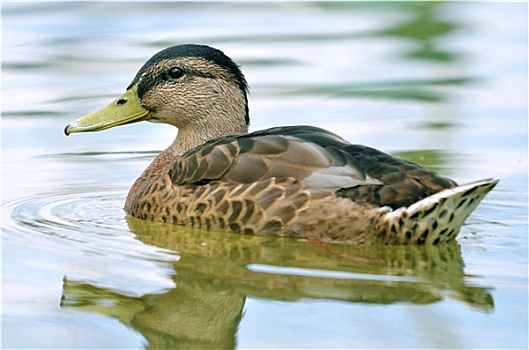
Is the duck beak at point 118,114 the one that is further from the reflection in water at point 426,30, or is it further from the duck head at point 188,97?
the reflection in water at point 426,30

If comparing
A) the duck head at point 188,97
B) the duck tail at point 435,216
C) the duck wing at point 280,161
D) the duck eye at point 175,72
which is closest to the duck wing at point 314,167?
the duck wing at point 280,161

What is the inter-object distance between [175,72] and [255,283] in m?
3.02

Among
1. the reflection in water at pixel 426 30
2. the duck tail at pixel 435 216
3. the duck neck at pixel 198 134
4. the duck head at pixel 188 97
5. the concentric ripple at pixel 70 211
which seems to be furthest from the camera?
the reflection in water at pixel 426 30

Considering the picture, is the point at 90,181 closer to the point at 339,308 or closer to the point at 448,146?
the point at 448,146

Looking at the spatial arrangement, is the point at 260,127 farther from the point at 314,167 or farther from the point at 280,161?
the point at 314,167

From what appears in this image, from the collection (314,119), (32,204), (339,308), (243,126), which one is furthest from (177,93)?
(339,308)

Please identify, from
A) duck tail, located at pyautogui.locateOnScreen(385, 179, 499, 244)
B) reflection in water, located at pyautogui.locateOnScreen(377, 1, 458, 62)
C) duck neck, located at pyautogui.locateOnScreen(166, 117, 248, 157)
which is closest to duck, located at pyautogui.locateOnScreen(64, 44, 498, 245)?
duck tail, located at pyautogui.locateOnScreen(385, 179, 499, 244)

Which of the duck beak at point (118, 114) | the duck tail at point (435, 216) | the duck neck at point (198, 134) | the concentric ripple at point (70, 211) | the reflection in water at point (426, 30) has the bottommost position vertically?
the concentric ripple at point (70, 211)

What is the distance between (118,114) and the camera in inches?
411

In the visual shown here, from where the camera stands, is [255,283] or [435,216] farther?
[435,216]

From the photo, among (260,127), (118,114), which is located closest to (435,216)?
(118,114)

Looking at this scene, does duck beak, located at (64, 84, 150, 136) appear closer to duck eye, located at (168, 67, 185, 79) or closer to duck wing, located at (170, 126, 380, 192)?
duck eye, located at (168, 67, 185, 79)

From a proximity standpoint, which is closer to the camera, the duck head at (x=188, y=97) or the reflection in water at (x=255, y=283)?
the reflection in water at (x=255, y=283)

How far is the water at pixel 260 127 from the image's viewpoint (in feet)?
23.5
